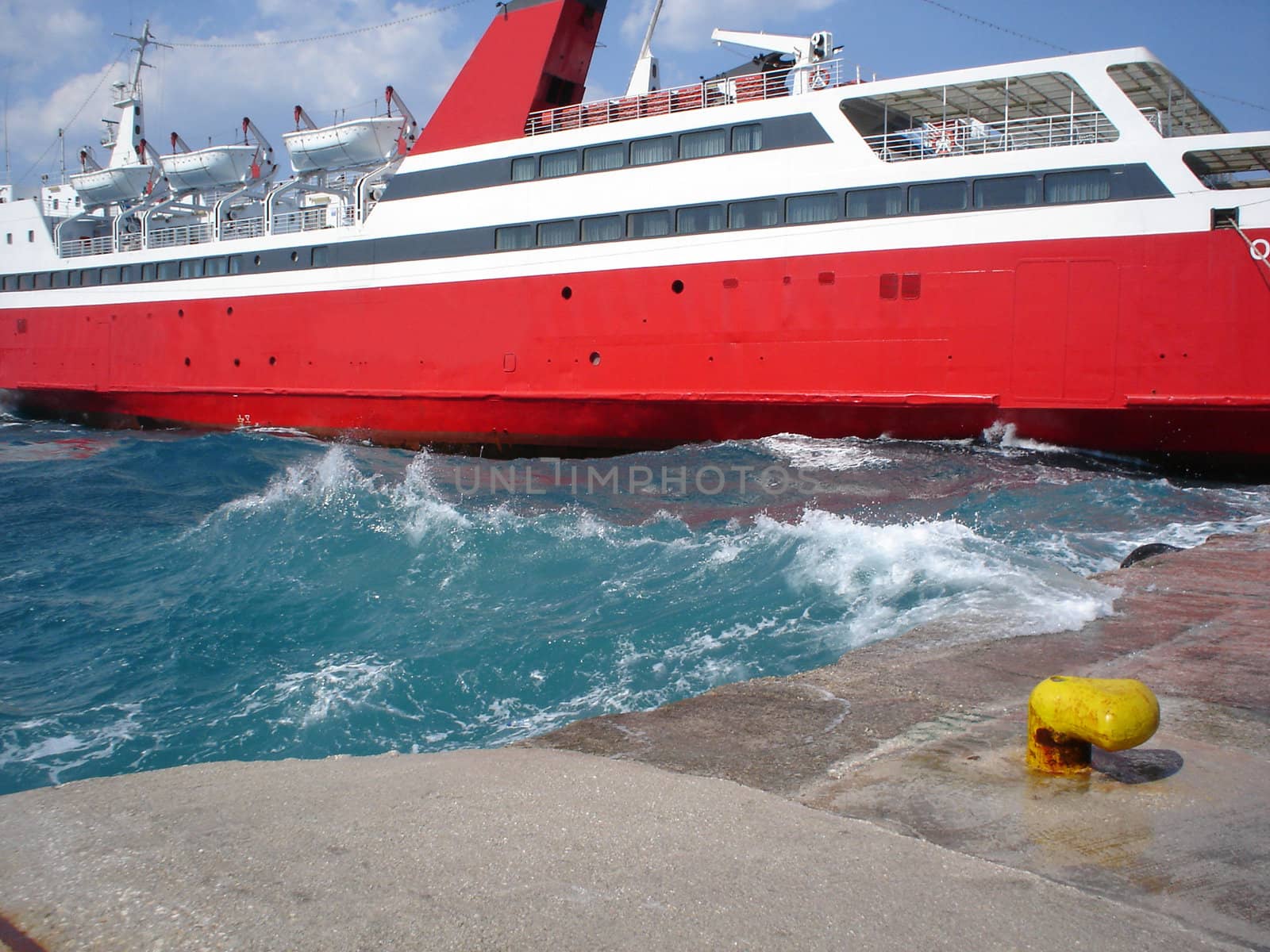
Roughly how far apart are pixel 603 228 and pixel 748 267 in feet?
Answer: 8.35

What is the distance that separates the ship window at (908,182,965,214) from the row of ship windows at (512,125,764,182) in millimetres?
2419

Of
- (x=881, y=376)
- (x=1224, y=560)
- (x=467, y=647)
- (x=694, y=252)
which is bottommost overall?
(x=467, y=647)

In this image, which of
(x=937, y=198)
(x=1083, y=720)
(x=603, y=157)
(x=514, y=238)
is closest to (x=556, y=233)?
(x=514, y=238)

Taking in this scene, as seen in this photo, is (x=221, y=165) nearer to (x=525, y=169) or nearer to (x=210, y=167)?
(x=210, y=167)

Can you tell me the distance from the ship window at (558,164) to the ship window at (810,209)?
374 cm

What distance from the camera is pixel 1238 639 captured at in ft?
16.3

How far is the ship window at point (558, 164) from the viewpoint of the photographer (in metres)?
14.5

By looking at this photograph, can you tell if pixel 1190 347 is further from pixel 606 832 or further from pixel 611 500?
pixel 606 832


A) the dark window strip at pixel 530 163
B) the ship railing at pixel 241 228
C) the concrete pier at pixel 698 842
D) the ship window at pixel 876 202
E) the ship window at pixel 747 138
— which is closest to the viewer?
the concrete pier at pixel 698 842

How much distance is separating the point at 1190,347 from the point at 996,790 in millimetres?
9534

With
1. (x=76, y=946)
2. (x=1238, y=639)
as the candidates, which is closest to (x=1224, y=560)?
(x=1238, y=639)

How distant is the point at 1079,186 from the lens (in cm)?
1112

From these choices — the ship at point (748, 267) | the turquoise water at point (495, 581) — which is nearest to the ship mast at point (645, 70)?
the ship at point (748, 267)

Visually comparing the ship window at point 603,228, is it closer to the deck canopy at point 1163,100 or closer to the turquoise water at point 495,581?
the turquoise water at point 495,581
